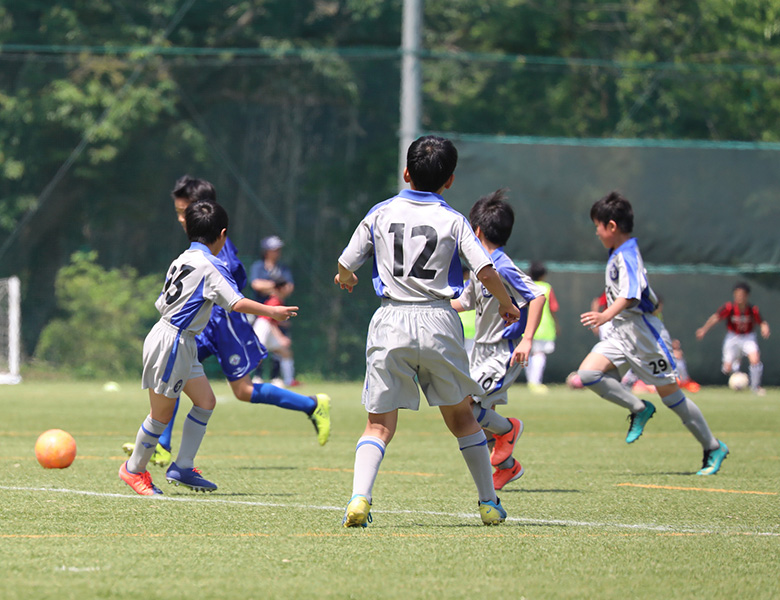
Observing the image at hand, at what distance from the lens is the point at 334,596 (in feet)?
11.7

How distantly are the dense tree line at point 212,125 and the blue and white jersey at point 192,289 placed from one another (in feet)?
41.4

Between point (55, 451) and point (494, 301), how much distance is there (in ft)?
8.52

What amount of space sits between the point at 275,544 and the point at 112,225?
603 inches

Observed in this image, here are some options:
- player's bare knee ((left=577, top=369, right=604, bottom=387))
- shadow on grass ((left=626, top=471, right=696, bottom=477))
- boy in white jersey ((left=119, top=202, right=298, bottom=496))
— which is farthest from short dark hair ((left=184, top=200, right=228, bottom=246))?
shadow on grass ((left=626, top=471, right=696, bottom=477))

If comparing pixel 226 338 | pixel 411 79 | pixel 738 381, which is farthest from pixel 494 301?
pixel 738 381

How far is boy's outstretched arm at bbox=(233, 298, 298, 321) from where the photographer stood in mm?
5589

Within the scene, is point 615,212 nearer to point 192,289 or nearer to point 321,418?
point 321,418

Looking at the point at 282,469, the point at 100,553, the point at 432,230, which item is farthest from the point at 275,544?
the point at 282,469

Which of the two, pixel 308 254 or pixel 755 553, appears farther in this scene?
pixel 308 254

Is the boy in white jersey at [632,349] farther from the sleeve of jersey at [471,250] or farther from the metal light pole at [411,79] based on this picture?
the metal light pole at [411,79]

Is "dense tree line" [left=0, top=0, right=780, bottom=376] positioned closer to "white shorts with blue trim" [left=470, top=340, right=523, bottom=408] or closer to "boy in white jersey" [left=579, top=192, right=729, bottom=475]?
"boy in white jersey" [left=579, top=192, right=729, bottom=475]

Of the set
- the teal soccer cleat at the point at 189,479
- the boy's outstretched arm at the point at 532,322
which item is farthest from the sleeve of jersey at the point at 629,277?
the teal soccer cleat at the point at 189,479

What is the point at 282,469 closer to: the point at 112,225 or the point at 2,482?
the point at 2,482

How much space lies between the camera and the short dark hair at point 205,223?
20.6 feet
